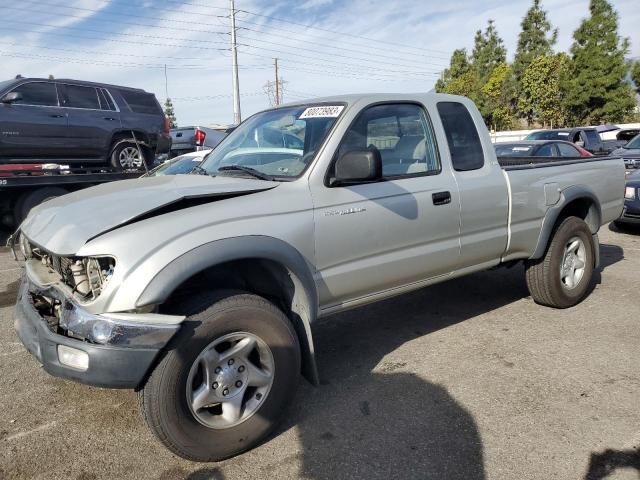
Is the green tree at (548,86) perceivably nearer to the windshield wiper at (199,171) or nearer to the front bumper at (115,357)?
the windshield wiper at (199,171)

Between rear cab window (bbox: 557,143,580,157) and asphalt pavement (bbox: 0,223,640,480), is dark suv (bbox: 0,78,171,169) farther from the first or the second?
rear cab window (bbox: 557,143,580,157)

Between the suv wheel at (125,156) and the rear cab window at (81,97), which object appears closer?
the rear cab window at (81,97)

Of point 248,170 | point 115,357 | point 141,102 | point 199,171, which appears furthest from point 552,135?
point 115,357

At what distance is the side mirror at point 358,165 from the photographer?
302 cm

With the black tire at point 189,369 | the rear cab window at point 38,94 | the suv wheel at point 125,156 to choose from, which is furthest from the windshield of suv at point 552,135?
the black tire at point 189,369

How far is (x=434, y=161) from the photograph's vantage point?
379 cm

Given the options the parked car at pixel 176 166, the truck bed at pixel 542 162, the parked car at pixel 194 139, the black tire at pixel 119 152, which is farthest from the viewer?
the parked car at pixel 194 139

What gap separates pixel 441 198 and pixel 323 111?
101cm

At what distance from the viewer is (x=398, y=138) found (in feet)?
12.1

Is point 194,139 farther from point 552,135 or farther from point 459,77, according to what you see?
point 459,77

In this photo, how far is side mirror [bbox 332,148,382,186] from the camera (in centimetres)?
302

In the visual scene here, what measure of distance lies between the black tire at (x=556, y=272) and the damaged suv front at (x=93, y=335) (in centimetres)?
352

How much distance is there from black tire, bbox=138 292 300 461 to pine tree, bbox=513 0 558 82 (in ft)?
133

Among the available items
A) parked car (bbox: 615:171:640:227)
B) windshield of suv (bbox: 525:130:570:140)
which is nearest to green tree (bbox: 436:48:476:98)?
windshield of suv (bbox: 525:130:570:140)
